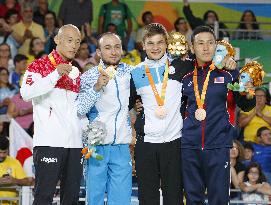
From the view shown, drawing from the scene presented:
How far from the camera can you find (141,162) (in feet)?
23.6

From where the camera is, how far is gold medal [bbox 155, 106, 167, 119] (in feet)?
23.2

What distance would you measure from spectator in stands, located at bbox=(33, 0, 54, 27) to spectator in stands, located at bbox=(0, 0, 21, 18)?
31cm

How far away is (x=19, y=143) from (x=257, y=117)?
3.52 m

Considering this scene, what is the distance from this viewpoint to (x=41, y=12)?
14.0 meters

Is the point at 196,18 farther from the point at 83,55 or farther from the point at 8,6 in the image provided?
the point at 8,6

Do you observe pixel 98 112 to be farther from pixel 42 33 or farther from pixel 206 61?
pixel 42 33

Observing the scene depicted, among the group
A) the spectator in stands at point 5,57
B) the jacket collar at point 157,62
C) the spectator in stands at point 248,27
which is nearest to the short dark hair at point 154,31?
the jacket collar at point 157,62

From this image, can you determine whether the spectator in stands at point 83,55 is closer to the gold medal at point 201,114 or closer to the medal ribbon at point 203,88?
the medal ribbon at point 203,88

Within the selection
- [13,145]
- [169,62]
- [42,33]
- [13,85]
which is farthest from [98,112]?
[42,33]

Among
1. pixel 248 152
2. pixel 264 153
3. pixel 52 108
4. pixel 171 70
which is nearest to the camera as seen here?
pixel 52 108

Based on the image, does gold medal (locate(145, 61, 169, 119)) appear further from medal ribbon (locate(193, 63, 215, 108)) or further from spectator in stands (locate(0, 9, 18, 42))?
spectator in stands (locate(0, 9, 18, 42))

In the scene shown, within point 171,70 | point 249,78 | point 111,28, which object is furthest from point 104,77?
point 111,28

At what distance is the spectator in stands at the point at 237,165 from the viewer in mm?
10547

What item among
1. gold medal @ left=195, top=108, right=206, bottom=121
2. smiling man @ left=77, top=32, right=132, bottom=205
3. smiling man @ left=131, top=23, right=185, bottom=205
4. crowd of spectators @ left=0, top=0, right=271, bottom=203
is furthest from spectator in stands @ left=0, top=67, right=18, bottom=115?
gold medal @ left=195, top=108, right=206, bottom=121
